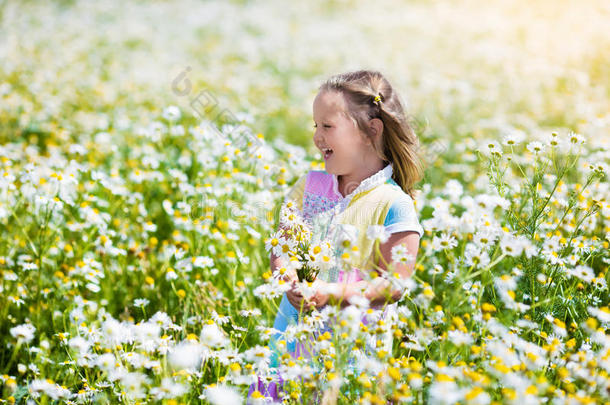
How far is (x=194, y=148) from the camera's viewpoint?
3736mm

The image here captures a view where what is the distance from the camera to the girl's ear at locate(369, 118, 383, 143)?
7.14 feet

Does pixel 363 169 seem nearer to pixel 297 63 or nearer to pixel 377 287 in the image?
pixel 377 287

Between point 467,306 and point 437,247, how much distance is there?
96cm

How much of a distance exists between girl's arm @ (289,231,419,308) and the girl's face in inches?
14.6

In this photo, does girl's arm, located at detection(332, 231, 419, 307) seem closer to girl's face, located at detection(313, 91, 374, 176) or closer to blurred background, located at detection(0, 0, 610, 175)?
girl's face, located at detection(313, 91, 374, 176)

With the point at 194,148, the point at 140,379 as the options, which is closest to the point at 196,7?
the point at 194,148

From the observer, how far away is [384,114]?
218 cm

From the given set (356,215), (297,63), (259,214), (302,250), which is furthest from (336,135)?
(297,63)

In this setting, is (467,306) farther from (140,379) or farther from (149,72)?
(149,72)

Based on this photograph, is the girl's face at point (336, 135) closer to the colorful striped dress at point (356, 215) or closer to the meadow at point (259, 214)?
the colorful striped dress at point (356, 215)

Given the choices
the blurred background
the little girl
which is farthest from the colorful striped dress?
the blurred background

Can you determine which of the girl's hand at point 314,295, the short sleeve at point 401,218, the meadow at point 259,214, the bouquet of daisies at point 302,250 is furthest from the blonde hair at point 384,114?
the girl's hand at point 314,295

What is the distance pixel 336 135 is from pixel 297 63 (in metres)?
7.90

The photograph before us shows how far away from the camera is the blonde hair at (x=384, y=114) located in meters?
2.16
